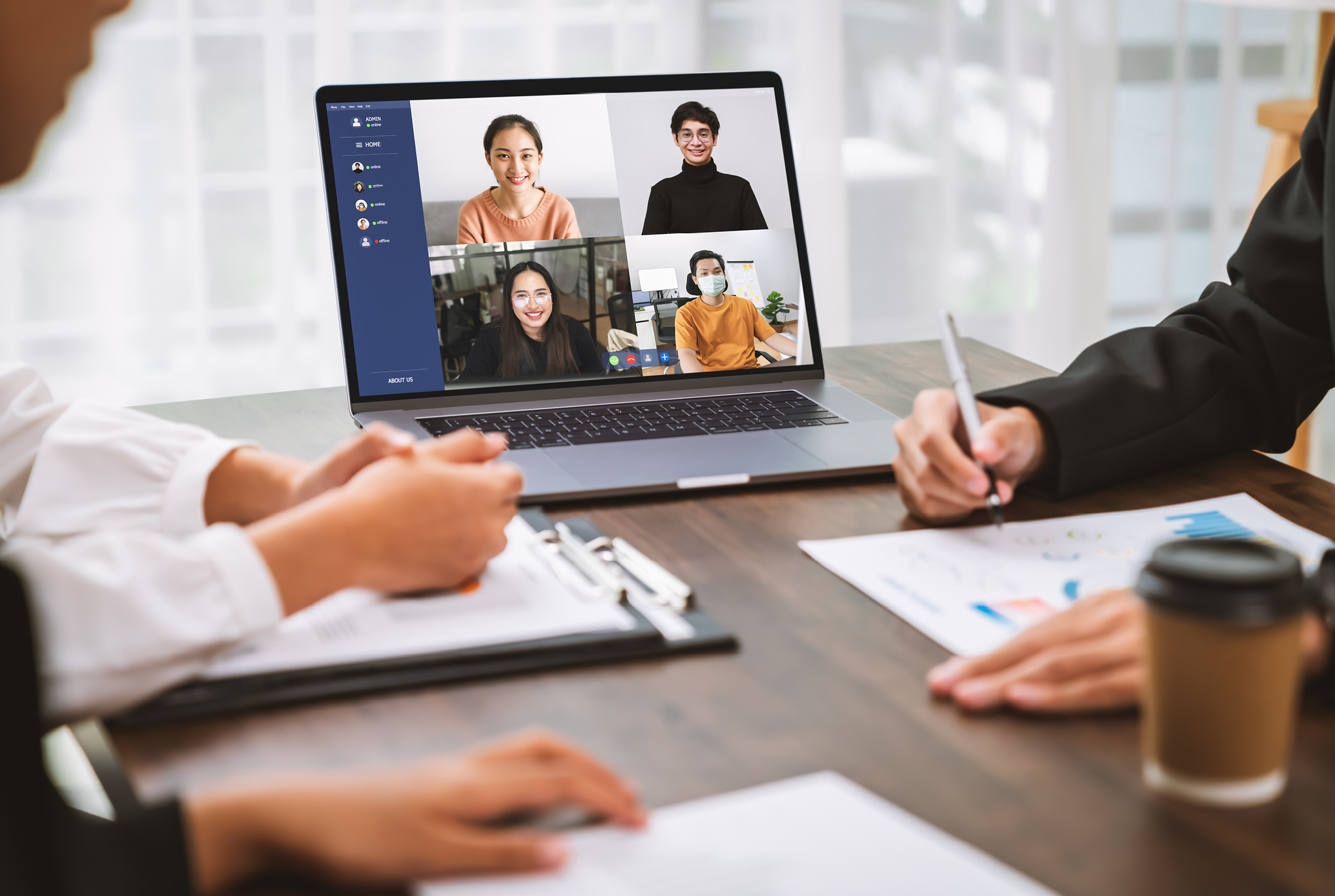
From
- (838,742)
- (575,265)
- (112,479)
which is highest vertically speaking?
(575,265)

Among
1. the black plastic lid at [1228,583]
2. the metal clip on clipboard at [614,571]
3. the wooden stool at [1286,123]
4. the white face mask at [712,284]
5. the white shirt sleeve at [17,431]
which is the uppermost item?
the wooden stool at [1286,123]

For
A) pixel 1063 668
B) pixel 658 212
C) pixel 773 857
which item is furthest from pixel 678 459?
pixel 773 857

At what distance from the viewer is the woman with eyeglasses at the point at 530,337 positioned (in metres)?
1.21

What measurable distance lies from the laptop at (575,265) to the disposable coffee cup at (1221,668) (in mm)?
572

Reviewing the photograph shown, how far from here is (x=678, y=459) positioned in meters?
1.04

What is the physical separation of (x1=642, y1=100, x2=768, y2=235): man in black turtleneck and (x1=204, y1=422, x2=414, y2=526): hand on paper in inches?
19.7

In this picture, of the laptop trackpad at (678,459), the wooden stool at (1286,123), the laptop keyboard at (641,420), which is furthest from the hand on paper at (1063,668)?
the wooden stool at (1286,123)

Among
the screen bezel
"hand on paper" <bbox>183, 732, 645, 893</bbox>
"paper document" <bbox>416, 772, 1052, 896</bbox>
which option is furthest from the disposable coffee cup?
the screen bezel

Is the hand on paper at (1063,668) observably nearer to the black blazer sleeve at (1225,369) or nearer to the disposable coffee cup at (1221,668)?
the disposable coffee cup at (1221,668)

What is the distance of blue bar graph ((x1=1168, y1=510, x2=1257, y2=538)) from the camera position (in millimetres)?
884

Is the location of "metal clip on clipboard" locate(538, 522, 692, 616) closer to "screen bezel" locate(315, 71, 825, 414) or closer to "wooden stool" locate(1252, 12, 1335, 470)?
"screen bezel" locate(315, 71, 825, 414)

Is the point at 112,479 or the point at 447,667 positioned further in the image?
the point at 112,479

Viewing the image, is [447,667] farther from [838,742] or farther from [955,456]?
[955,456]

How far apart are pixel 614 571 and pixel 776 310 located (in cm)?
57
